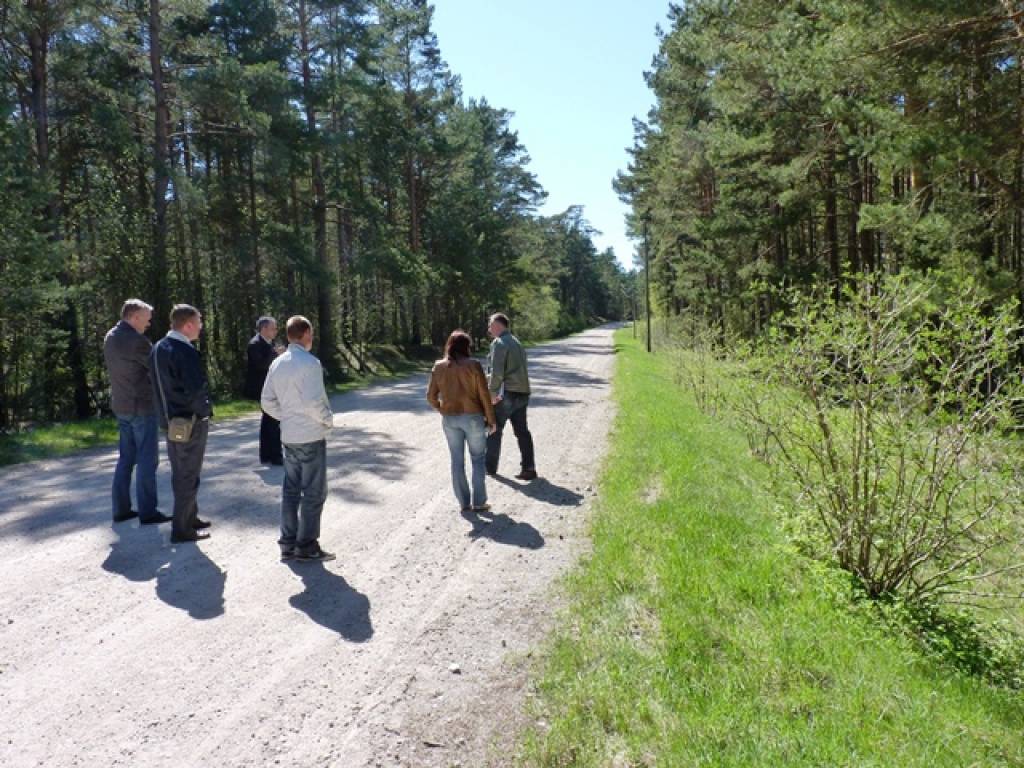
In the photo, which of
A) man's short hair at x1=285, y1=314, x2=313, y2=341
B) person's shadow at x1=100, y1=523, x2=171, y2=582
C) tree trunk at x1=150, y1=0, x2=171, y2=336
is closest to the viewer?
person's shadow at x1=100, y1=523, x2=171, y2=582

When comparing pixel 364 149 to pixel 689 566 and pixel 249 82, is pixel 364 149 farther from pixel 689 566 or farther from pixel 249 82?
pixel 689 566

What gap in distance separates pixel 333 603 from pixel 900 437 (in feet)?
13.4

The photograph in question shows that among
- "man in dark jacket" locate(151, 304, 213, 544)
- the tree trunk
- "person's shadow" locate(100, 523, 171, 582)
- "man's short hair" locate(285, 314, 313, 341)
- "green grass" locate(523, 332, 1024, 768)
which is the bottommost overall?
"green grass" locate(523, 332, 1024, 768)

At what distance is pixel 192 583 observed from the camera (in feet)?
16.5

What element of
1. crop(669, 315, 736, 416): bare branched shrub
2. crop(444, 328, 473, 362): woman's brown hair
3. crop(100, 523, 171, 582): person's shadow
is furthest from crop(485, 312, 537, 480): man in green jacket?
crop(669, 315, 736, 416): bare branched shrub

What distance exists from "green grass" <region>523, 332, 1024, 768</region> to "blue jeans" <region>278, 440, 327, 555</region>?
2.27 meters

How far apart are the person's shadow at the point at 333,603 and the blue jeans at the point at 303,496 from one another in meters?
0.24

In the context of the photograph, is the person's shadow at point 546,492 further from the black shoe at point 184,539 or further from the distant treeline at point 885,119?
the black shoe at point 184,539

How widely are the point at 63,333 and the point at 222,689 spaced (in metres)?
12.5

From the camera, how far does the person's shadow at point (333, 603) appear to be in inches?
169

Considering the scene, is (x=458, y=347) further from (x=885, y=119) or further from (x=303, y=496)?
(x=885, y=119)

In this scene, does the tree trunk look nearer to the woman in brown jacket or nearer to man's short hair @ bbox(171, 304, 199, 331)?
man's short hair @ bbox(171, 304, 199, 331)

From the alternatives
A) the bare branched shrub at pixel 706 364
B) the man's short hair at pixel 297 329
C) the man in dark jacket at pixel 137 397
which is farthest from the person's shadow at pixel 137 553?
the bare branched shrub at pixel 706 364

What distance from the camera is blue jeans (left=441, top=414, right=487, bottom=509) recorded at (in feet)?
22.8
